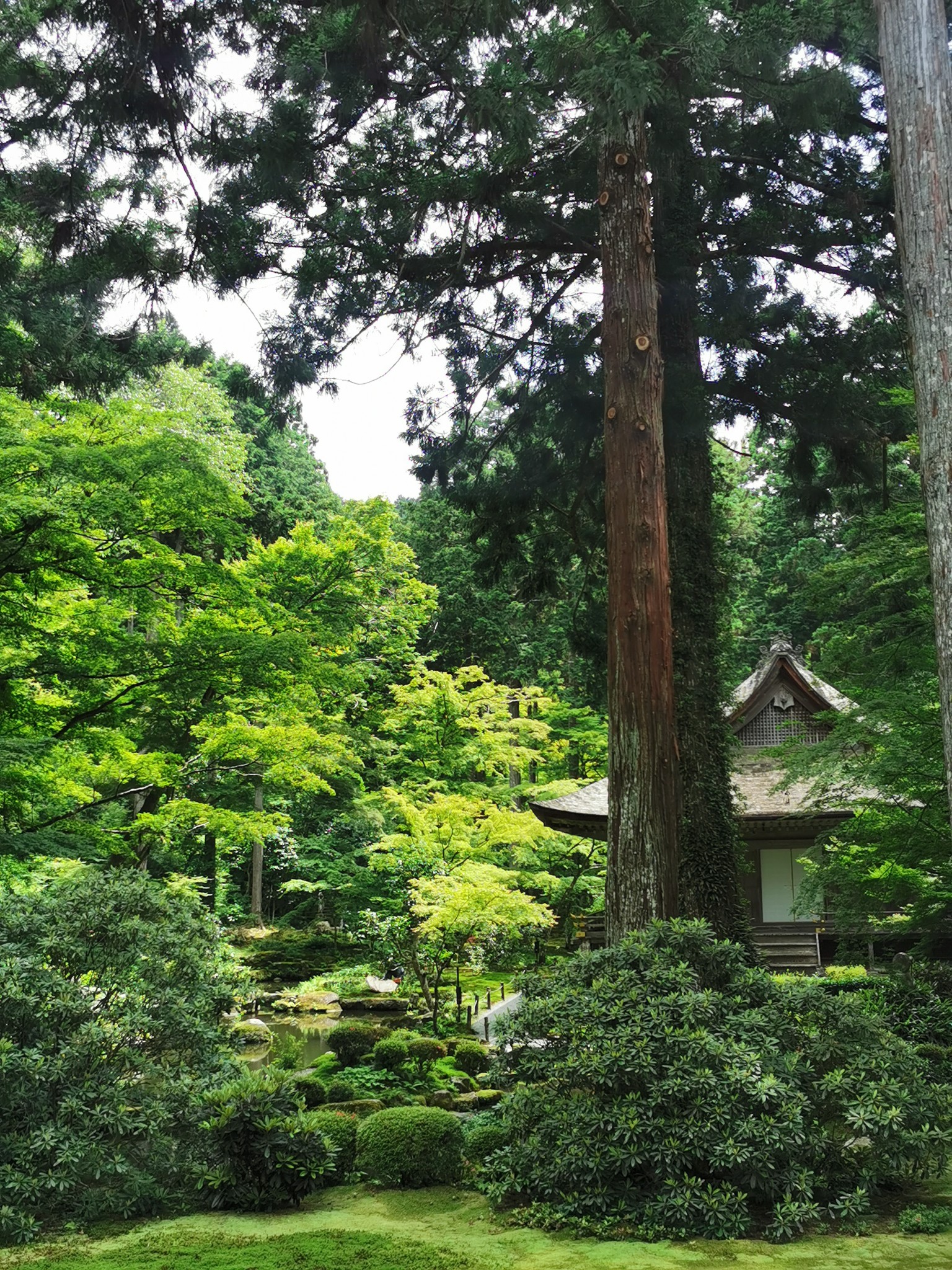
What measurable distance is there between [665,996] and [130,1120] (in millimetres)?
2823

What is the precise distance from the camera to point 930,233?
4.61m

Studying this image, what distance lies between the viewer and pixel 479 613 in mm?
25922

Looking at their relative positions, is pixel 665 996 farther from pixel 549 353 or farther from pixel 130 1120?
pixel 549 353

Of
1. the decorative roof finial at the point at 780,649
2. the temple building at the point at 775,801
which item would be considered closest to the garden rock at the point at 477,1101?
the temple building at the point at 775,801

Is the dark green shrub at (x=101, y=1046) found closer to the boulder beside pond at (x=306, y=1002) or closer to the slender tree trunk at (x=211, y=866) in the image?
the boulder beside pond at (x=306, y=1002)

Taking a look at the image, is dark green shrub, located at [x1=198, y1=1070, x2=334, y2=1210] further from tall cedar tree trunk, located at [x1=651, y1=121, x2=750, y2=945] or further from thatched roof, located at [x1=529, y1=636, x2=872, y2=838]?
thatched roof, located at [x1=529, y1=636, x2=872, y2=838]

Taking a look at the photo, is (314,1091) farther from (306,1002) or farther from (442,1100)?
(306,1002)

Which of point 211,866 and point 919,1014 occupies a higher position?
point 919,1014

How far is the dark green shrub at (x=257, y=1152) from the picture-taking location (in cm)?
502

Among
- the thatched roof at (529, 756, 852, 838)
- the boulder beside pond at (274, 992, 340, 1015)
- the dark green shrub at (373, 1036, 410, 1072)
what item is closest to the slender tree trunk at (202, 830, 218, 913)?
the boulder beside pond at (274, 992, 340, 1015)

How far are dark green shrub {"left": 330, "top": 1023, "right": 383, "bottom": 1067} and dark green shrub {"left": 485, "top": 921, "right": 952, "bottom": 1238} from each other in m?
5.43

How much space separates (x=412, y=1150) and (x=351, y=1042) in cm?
528

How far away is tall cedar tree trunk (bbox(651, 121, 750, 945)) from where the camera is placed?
26.3 ft

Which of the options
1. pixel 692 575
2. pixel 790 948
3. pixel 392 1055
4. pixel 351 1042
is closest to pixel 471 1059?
pixel 392 1055
